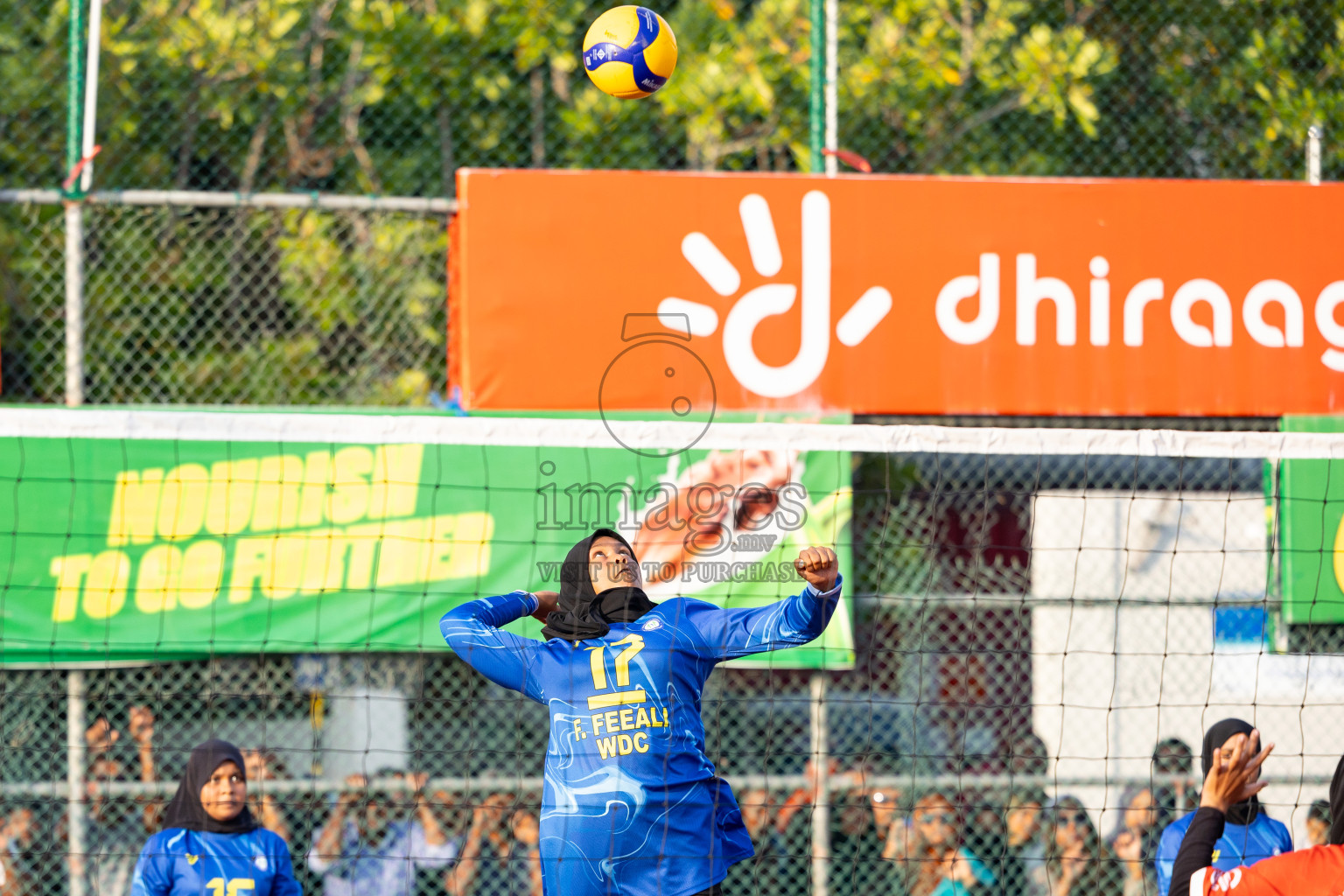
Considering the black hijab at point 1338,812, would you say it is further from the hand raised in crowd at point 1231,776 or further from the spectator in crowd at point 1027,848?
the spectator in crowd at point 1027,848

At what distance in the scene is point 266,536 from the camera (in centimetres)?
632

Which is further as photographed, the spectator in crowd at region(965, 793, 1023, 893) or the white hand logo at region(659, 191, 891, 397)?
the spectator in crowd at region(965, 793, 1023, 893)

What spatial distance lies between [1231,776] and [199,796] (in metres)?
3.99

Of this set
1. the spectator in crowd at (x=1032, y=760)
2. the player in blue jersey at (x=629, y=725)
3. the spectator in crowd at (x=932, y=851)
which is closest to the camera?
the player in blue jersey at (x=629, y=725)

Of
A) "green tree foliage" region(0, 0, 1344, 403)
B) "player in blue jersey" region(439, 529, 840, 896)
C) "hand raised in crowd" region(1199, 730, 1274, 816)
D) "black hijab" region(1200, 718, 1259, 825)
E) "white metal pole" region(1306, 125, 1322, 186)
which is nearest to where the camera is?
"hand raised in crowd" region(1199, 730, 1274, 816)

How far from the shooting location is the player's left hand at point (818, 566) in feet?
12.8

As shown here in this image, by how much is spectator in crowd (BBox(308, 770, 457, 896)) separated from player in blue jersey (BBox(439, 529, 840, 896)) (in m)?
2.44

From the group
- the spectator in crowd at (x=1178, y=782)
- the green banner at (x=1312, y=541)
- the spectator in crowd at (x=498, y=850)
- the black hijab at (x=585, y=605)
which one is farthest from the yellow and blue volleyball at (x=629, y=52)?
the spectator in crowd at (x=1178, y=782)

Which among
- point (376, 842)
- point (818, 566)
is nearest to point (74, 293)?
point (376, 842)

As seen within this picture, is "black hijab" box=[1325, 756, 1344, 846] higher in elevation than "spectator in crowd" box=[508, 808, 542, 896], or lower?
higher

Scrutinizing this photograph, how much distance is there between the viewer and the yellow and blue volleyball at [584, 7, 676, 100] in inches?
234

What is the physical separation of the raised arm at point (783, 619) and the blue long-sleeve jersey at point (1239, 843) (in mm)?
2217

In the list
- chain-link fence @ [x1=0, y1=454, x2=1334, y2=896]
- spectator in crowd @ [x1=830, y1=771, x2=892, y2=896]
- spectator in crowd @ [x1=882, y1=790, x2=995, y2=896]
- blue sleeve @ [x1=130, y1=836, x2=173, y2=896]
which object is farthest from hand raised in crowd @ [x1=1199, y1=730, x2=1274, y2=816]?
blue sleeve @ [x1=130, y1=836, x2=173, y2=896]

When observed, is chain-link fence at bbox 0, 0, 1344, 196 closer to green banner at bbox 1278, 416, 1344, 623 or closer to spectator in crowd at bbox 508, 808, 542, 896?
green banner at bbox 1278, 416, 1344, 623
